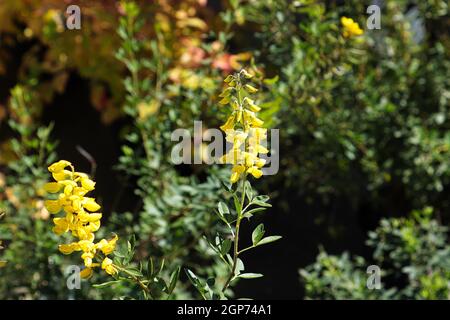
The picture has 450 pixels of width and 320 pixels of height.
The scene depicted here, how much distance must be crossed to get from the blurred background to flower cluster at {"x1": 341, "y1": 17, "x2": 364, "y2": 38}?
0.10 feet

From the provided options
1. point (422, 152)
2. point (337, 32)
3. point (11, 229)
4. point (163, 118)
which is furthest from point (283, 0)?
point (11, 229)

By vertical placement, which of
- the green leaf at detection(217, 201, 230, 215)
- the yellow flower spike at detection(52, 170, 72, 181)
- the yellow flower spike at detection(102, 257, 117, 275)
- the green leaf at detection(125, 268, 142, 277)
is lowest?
the green leaf at detection(125, 268, 142, 277)

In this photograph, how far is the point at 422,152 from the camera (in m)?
2.88

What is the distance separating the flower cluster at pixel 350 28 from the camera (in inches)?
84.4

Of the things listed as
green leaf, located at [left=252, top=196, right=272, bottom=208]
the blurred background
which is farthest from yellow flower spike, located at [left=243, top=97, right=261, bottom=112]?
the blurred background

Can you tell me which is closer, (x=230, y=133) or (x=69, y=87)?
(x=230, y=133)

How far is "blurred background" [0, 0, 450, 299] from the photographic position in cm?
229

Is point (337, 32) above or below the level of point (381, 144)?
above

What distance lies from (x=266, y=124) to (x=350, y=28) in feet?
1.71

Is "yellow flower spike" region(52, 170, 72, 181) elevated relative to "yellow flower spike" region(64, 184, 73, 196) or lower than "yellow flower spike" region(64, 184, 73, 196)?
elevated

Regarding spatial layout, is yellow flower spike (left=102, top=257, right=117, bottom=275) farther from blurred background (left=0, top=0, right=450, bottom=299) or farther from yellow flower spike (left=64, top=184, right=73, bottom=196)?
blurred background (left=0, top=0, right=450, bottom=299)

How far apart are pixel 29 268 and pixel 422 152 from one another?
66.3 inches

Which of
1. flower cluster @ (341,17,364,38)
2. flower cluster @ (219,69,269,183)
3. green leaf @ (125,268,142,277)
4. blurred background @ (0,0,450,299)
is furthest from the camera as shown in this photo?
blurred background @ (0,0,450,299)

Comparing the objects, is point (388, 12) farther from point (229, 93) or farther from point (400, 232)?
point (229, 93)
